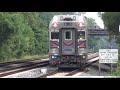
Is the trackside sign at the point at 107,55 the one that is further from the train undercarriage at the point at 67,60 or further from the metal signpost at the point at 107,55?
the train undercarriage at the point at 67,60

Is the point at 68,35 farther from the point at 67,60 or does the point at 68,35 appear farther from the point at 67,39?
the point at 67,60

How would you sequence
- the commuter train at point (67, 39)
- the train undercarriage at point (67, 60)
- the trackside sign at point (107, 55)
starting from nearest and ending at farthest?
1. the trackside sign at point (107, 55)
2. the commuter train at point (67, 39)
3. the train undercarriage at point (67, 60)

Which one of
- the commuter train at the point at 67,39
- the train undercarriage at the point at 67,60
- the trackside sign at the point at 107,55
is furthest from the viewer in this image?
the train undercarriage at the point at 67,60

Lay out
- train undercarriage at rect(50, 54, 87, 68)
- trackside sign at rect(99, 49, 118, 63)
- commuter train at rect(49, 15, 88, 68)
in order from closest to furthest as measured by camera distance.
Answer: trackside sign at rect(99, 49, 118, 63) < commuter train at rect(49, 15, 88, 68) < train undercarriage at rect(50, 54, 87, 68)

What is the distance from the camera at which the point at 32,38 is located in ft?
86.2

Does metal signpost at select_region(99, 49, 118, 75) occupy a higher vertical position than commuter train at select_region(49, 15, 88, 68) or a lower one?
lower

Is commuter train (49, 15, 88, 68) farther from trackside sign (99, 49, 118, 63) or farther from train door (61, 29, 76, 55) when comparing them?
trackside sign (99, 49, 118, 63)

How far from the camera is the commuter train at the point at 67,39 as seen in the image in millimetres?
16891

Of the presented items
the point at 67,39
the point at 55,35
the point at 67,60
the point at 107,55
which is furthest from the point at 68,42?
the point at 107,55

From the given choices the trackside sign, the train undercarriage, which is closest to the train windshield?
the train undercarriage

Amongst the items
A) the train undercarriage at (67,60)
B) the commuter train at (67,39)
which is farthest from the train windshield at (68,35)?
the train undercarriage at (67,60)

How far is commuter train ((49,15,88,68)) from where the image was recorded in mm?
16891
